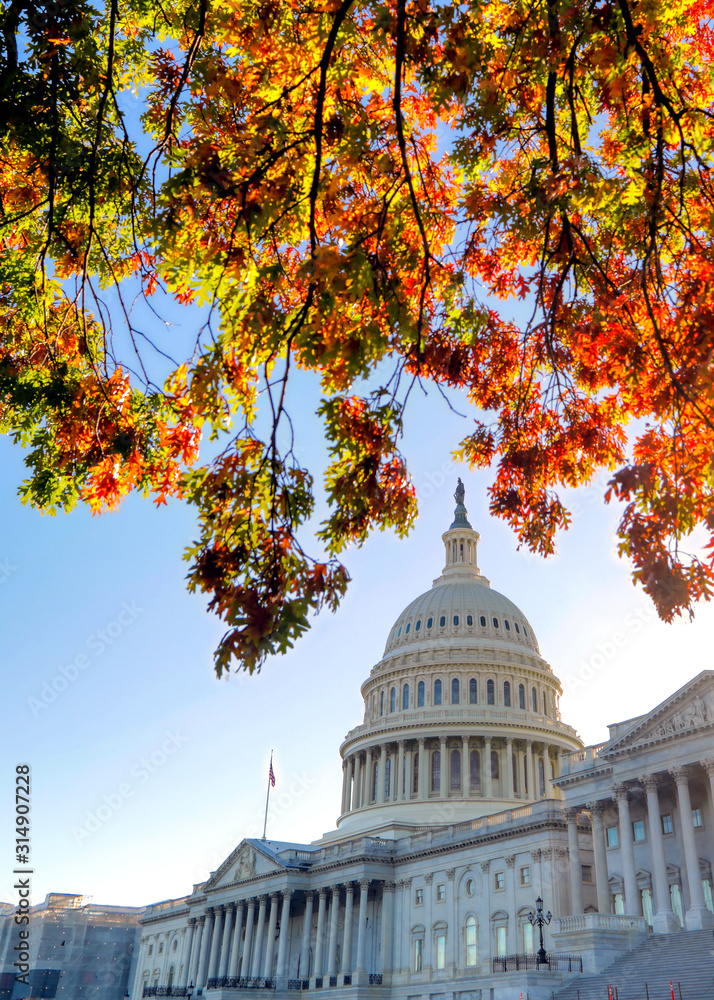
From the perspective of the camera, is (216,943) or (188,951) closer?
(216,943)

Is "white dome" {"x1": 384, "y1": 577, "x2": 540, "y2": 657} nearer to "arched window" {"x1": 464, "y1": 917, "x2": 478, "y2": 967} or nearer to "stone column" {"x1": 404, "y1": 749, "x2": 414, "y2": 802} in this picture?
"stone column" {"x1": 404, "y1": 749, "x2": 414, "y2": 802}

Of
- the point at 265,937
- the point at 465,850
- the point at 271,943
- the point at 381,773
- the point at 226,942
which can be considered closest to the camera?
the point at 465,850

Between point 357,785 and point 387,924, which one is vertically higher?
point 357,785

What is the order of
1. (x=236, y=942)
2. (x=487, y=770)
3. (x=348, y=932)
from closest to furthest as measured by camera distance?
(x=348, y=932) → (x=236, y=942) → (x=487, y=770)

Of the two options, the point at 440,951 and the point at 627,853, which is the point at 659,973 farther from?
the point at 440,951

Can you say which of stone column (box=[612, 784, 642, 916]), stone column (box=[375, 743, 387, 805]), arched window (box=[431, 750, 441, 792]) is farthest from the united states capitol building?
arched window (box=[431, 750, 441, 792])

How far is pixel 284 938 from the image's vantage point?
238 ft

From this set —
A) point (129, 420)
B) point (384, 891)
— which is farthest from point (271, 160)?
point (384, 891)

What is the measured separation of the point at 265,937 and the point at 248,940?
7.28 feet

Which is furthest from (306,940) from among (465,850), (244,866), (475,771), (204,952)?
(475,771)

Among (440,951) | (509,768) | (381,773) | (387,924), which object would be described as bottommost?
(440,951)

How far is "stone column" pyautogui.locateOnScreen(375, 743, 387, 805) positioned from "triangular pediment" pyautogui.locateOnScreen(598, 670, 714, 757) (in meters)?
43.5

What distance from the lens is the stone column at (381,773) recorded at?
88000 millimetres

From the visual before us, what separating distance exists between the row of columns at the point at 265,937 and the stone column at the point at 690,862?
30.4 metres
